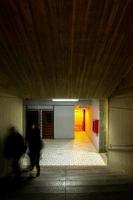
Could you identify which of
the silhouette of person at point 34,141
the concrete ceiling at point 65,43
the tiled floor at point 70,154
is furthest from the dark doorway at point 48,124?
the silhouette of person at point 34,141

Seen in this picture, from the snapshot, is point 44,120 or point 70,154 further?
point 44,120

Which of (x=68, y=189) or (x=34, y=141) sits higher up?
(x=34, y=141)

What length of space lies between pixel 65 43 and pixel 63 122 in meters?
10.7

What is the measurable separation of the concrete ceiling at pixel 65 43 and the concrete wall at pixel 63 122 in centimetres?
790

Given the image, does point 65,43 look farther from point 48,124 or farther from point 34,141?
point 48,124

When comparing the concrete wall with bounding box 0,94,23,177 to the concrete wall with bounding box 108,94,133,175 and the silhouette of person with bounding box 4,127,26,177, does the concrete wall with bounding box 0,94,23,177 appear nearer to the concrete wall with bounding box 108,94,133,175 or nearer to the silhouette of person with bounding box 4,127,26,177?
the silhouette of person with bounding box 4,127,26,177

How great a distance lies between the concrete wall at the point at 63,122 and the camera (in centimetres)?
1484

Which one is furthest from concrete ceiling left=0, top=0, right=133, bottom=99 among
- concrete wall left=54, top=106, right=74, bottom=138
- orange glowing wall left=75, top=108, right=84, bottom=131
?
orange glowing wall left=75, top=108, right=84, bottom=131

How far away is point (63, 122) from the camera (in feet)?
48.7

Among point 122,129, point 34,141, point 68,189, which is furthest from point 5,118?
point 122,129

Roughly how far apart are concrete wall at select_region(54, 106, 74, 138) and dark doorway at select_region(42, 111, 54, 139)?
0.85ft

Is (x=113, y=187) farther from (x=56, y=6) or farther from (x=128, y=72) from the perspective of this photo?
(x=56, y=6)

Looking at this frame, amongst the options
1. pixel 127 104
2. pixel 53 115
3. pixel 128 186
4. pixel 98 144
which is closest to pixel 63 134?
pixel 53 115

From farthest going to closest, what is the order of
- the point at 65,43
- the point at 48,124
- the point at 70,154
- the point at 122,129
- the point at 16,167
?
the point at 48,124 → the point at 70,154 → the point at 122,129 → the point at 16,167 → the point at 65,43
